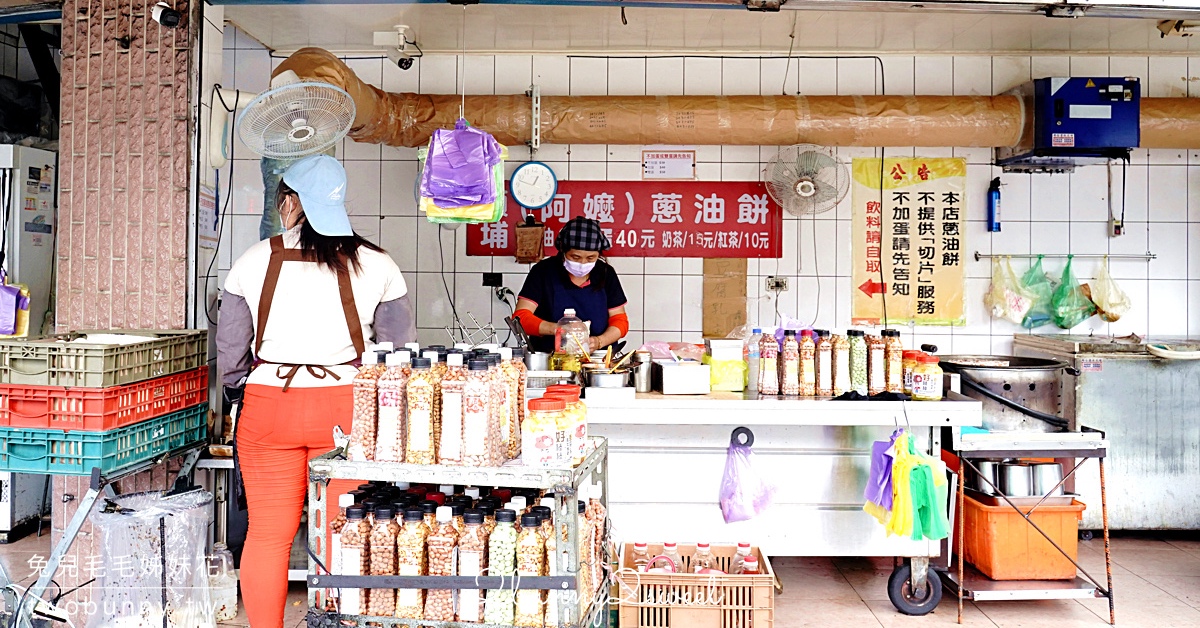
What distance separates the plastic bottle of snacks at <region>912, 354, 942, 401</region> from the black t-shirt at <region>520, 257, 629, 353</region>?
6.59 ft

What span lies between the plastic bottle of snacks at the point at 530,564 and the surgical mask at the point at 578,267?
282 centimetres

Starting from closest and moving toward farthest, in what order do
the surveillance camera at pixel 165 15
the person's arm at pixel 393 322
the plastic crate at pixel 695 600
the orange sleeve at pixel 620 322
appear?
the person's arm at pixel 393 322, the plastic crate at pixel 695 600, the surveillance camera at pixel 165 15, the orange sleeve at pixel 620 322

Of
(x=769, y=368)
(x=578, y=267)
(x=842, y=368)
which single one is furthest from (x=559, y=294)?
(x=842, y=368)

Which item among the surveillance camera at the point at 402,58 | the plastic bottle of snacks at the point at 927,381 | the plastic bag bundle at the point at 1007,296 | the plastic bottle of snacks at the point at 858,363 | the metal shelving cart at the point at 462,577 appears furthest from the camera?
the plastic bag bundle at the point at 1007,296

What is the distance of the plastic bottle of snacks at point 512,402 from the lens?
2600 mm

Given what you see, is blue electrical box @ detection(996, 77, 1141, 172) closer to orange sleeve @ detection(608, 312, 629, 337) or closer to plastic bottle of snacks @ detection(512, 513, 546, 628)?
orange sleeve @ detection(608, 312, 629, 337)

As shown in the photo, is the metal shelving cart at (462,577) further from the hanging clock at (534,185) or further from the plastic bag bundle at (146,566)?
the hanging clock at (534,185)

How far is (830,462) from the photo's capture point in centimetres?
409

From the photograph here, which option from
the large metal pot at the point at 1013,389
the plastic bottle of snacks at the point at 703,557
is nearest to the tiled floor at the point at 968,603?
the plastic bottle of snacks at the point at 703,557

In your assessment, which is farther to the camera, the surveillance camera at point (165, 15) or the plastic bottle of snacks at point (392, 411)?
the surveillance camera at point (165, 15)

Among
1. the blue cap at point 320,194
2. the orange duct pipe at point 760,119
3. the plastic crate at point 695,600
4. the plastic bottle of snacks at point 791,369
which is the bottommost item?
the plastic crate at point 695,600

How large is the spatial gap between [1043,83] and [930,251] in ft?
3.94

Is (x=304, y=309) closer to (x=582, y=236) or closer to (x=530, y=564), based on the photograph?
(x=530, y=564)

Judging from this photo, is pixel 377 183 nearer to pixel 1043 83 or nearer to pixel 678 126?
pixel 678 126
